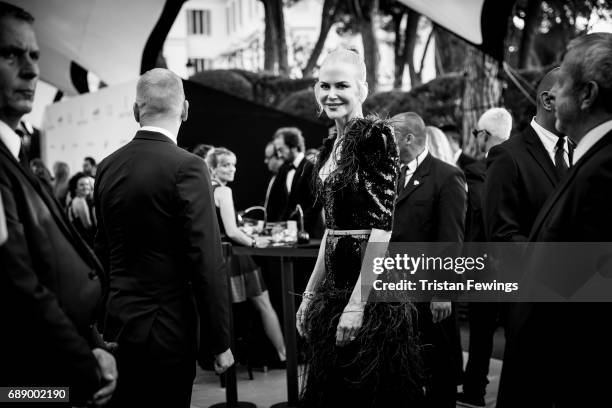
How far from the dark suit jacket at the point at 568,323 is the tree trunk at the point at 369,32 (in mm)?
17583

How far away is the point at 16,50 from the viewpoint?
1.95 meters

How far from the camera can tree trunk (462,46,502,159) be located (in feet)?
31.4

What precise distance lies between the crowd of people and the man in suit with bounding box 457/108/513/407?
2.38ft

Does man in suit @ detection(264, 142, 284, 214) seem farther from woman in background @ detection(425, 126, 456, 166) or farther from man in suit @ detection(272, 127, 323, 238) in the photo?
woman in background @ detection(425, 126, 456, 166)

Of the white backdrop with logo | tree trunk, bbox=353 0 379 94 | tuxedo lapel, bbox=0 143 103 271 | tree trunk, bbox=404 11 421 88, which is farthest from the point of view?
tree trunk, bbox=404 11 421 88

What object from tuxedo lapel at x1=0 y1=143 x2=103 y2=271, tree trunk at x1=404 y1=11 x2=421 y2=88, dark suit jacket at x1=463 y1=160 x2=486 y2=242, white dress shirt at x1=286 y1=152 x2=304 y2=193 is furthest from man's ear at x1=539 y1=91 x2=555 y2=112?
tree trunk at x1=404 y1=11 x2=421 y2=88

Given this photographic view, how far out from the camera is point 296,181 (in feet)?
19.3

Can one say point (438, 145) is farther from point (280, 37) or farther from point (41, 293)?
point (280, 37)

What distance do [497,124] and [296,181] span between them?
5.70 ft

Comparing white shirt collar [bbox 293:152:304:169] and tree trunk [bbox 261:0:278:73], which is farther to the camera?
tree trunk [bbox 261:0:278:73]

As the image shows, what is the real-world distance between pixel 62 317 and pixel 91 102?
30.9ft

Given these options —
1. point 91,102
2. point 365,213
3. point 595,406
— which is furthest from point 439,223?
point 91,102

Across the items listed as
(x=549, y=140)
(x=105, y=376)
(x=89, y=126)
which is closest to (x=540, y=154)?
(x=549, y=140)

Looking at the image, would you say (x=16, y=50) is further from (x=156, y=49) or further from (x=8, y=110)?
(x=156, y=49)
